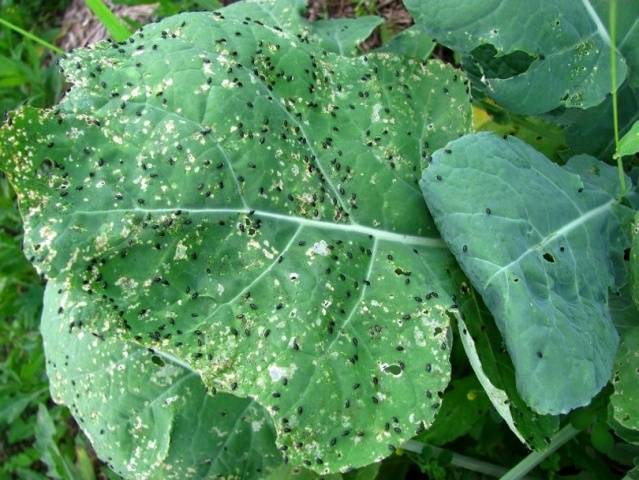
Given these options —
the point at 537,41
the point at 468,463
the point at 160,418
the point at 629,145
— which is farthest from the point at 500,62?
the point at 160,418

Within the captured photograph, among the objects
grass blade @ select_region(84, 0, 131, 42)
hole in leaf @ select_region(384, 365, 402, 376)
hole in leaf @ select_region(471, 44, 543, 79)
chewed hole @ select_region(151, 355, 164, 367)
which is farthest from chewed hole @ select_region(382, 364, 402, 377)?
grass blade @ select_region(84, 0, 131, 42)

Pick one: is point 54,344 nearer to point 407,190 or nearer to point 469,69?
point 407,190

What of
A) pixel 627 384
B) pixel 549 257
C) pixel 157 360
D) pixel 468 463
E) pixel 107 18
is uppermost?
pixel 107 18

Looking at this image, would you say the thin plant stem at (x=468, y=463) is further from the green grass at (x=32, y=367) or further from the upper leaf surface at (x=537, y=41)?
the upper leaf surface at (x=537, y=41)

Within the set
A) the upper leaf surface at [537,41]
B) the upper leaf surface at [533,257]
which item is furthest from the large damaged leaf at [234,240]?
the upper leaf surface at [537,41]

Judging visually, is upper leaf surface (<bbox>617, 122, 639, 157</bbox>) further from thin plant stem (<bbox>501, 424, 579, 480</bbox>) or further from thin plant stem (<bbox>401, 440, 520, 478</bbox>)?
thin plant stem (<bbox>401, 440, 520, 478</bbox>)

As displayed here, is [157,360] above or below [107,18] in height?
below

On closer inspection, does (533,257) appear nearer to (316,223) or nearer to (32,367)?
(316,223)
